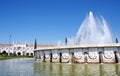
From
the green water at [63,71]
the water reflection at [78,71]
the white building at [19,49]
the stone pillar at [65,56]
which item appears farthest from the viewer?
the white building at [19,49]

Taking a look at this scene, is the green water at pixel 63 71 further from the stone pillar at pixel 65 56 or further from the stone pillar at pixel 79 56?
the stone pillar at pixel 65 56

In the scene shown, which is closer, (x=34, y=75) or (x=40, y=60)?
(x=34, y=75)

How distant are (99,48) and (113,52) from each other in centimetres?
214

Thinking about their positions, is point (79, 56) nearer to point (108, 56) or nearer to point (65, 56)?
point (65, 56)

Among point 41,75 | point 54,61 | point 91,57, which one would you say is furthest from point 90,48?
point 41,75

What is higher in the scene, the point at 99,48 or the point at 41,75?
the point at 99,48

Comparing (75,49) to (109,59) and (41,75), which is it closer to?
(109,59)

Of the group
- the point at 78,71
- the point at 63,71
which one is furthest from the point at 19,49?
the point at 78,71

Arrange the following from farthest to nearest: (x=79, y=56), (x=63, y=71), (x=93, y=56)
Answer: (x=79, y=56) < (x=93, y=56) < (x=63, y=71)

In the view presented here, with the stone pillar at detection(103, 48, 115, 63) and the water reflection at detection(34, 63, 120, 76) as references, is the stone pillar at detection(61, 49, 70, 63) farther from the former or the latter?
the water reflection at detection(34, 63, 120, 76)

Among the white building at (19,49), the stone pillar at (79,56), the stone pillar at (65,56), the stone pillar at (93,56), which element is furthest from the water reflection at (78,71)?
the white building at (19,49)

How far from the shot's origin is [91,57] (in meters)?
33.7

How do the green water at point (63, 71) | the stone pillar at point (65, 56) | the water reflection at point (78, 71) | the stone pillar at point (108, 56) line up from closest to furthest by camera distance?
the water reflection at point (78, 71), the green water at point (63, 71), the stone pillar at point (108, 56), the stone pillar at point (65, 56)

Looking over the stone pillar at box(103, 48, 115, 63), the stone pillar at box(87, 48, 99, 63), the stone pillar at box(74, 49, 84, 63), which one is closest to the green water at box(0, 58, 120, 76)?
the stone pillar at box(103, 48, 115, 63)
